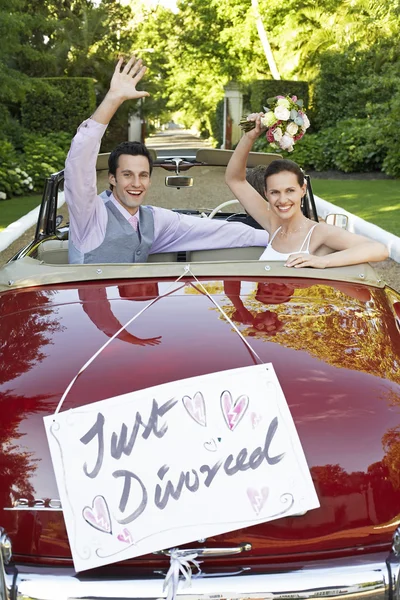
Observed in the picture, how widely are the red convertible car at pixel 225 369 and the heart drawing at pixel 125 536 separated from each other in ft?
0.26

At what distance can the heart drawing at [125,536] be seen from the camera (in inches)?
80.5

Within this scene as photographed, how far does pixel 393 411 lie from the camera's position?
2.28 meters

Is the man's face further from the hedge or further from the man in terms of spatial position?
the hedge

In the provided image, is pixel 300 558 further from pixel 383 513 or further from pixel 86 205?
pixel 86 205

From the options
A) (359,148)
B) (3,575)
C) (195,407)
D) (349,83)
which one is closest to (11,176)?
(359,148)

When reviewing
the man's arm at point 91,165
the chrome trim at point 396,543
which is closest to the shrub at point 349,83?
the man's arm at point 91,165

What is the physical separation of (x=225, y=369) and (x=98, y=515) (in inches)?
22.0

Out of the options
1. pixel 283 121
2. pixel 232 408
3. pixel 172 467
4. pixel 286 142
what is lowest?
pixel 172 467

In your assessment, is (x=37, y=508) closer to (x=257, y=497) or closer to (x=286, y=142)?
(x=257, y=497)

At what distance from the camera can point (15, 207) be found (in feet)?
47.7

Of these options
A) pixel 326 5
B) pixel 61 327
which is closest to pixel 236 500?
pixel 61 327

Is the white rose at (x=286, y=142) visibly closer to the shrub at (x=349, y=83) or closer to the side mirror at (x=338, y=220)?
the side mirror at (x=338, y=220)

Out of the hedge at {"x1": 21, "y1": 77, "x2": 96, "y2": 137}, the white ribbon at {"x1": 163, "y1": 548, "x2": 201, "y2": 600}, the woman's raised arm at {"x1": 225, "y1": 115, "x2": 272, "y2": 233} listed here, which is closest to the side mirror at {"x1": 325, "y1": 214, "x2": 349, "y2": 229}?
the woman's raised arm at {"x1": 225, "y1": 115, "x2": 272, "y2": 233}

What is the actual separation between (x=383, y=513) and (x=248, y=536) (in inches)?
15.0
